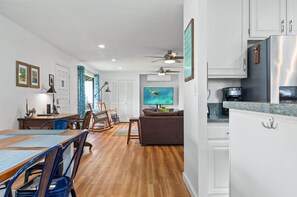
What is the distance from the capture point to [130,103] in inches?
375

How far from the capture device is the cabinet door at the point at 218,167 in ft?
6.66

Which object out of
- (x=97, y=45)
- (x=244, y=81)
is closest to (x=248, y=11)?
(x=244, y=81)

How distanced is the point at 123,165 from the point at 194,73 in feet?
6.67

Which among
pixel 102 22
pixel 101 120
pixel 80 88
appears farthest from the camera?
pixel 101 120

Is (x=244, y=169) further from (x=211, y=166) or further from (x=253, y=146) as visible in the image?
(x=211, y=166)

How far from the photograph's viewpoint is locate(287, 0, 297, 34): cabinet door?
2402 mm

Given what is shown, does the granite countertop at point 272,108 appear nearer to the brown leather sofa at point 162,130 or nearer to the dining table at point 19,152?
the dining table at point 19,152

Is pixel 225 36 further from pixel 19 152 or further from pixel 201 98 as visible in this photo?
pixel 19 152

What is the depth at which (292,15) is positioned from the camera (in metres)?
2.40

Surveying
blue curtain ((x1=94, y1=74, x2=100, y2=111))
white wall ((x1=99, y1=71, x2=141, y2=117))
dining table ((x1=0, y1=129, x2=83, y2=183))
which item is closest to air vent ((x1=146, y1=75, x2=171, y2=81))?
white wall ((x1=99, y1=71, x2=141, y2=117))

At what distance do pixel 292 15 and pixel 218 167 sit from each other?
194 centimetres

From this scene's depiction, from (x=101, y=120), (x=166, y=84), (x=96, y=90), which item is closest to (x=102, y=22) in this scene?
(x=101, y=120)

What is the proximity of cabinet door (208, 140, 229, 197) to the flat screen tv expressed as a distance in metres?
7.48

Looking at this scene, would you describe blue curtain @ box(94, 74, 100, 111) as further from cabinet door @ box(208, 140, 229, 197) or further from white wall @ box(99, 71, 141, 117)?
cabinet door @ box(208, 140, 229, 197)
